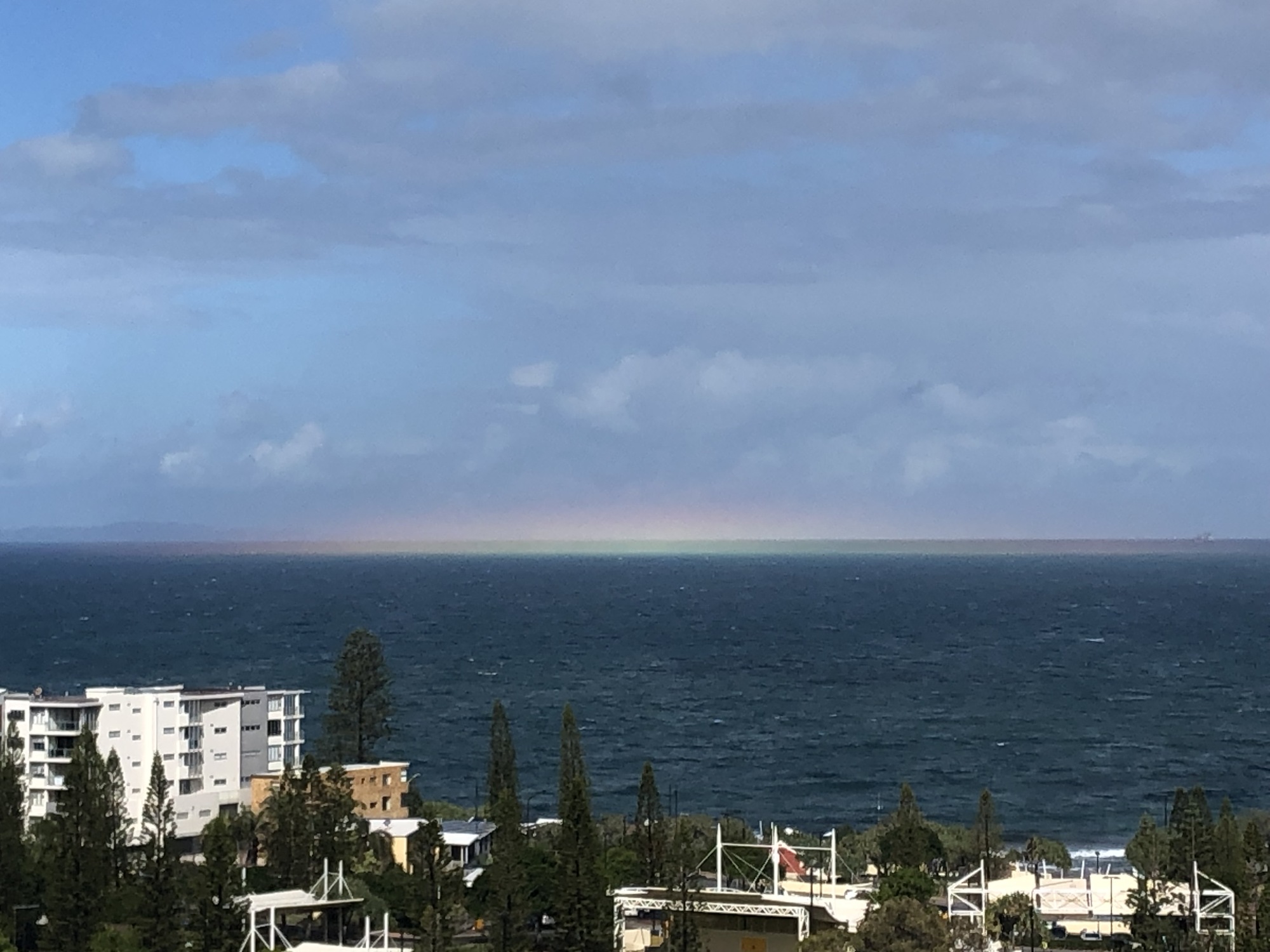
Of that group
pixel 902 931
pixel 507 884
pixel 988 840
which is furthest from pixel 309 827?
pixel 988 840

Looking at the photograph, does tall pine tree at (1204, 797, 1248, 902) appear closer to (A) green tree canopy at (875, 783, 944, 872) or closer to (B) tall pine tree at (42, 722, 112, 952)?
(A) green tree canopy at (875, 783, 944, 872)

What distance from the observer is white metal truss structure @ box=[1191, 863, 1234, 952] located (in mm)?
53094

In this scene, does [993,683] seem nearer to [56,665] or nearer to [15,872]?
[56,665]

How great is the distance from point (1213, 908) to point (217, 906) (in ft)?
99.9

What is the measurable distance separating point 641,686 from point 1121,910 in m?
92.2

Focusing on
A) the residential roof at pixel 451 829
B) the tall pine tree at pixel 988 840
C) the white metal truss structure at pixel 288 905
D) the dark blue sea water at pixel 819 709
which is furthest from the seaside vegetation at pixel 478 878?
the dark blue sea water at pixel 819 709

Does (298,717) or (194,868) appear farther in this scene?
(298,717)

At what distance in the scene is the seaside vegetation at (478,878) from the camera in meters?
49.7

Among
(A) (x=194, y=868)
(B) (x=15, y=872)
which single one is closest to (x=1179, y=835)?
(A) (x=194, y=868)

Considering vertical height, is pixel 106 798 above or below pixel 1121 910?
above

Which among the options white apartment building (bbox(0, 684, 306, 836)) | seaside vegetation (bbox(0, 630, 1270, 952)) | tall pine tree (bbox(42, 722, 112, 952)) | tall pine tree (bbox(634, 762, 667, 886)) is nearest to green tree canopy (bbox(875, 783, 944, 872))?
seaside vegetation (bbox(0, 630, 1270, 952))

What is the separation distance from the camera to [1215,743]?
121 metres

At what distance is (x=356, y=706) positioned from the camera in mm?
91438

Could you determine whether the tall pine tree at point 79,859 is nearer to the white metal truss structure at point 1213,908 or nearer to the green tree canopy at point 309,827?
the green tree canopy at point 309,827
